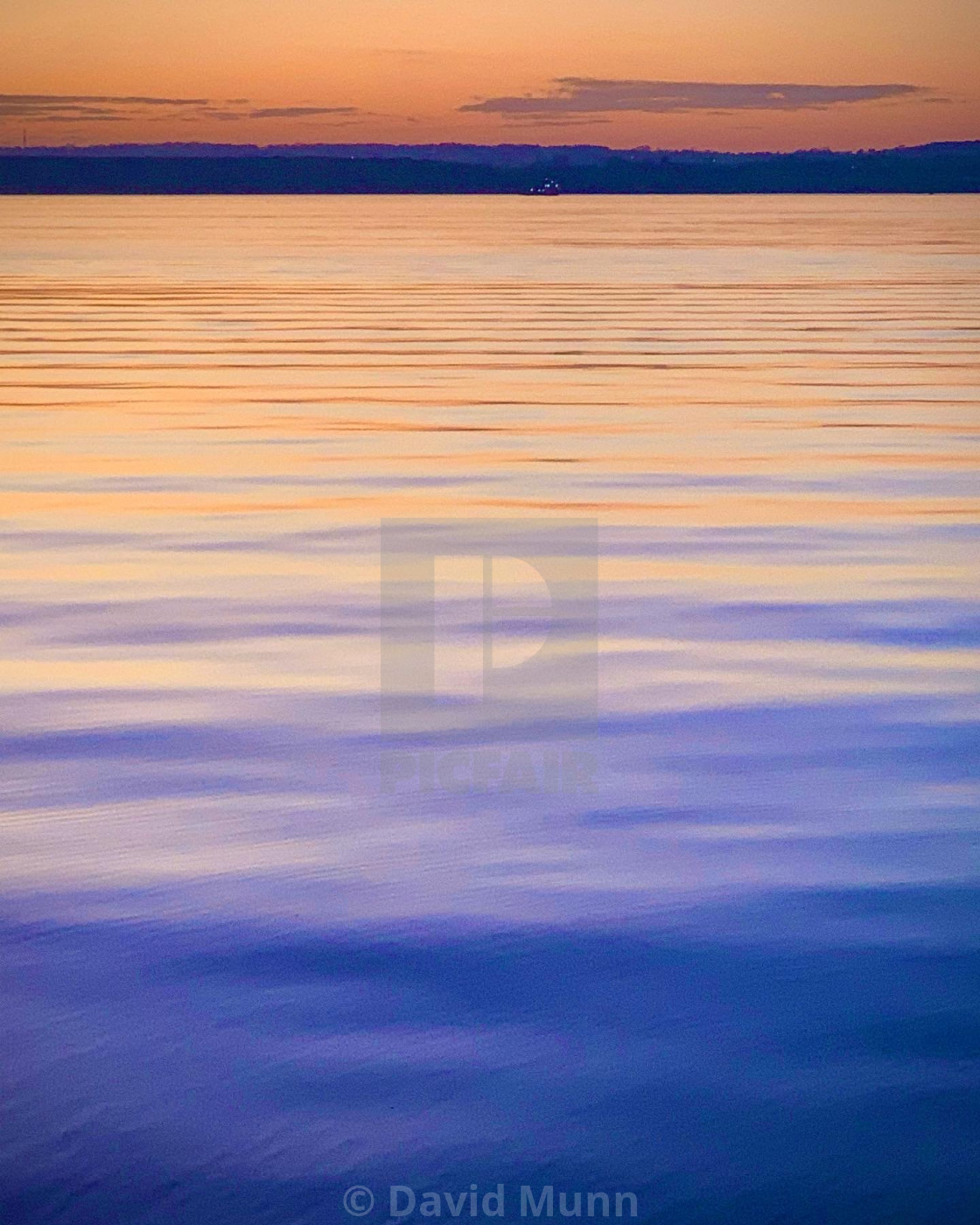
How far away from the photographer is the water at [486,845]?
10.6 feet

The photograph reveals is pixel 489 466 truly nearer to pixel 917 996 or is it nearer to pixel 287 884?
pixel 287 884

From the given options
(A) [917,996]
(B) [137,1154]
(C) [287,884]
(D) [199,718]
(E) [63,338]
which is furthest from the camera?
(E) [63,338]

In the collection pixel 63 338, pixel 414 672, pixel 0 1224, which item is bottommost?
pixel 0 1224

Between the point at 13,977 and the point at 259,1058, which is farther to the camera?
the point at 13,977

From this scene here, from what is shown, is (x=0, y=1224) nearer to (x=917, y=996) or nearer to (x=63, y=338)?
(x=917, y=996)

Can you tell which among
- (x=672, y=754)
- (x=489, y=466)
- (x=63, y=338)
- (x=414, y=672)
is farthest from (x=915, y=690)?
(x=63, y=338)

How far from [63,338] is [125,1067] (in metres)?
18.7

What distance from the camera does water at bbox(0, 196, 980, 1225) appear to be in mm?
3217

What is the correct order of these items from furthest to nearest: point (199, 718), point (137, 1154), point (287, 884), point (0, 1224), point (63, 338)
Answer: point (63, 338) → point (199, 718) → point (287, 884) → point (137, 1154) → point (0, 1224)

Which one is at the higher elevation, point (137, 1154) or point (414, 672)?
point (414, 672)

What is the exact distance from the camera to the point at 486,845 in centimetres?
478

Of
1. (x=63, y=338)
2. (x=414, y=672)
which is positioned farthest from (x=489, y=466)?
(x=63, y=338)

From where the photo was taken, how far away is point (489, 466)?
11375mm

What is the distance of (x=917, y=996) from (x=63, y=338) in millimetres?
18781
